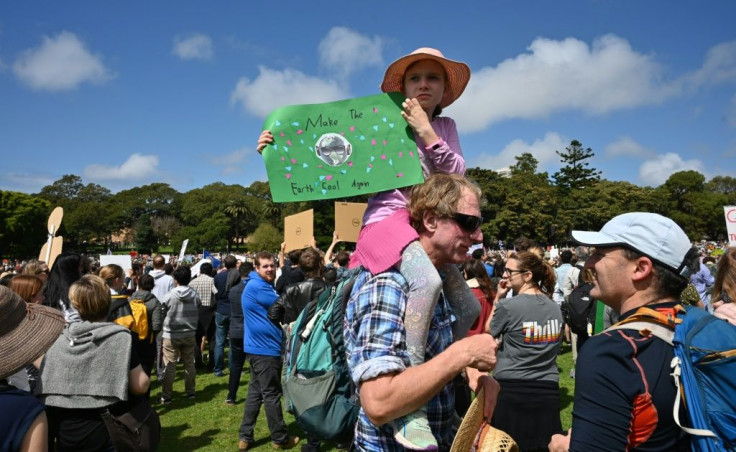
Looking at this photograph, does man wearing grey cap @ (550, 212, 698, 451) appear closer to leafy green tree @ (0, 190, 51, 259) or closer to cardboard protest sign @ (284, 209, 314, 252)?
cardboard protest sign @ (284, 209, 314, 252)

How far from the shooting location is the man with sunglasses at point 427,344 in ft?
5.37

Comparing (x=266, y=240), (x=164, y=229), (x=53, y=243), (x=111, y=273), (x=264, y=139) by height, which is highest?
(x=164, y=229)

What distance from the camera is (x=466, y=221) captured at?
6.56 ft

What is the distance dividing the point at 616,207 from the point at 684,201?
24250mm

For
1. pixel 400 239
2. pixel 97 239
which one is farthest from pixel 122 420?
pixel 97 239

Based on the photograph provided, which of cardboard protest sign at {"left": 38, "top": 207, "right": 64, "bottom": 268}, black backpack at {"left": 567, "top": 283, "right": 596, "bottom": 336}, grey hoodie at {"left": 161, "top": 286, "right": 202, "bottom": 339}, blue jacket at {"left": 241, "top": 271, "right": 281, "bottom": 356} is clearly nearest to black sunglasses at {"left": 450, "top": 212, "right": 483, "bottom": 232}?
blue jacket at {"left": 241, "top": 271, "right": 281, "bottom": 356}

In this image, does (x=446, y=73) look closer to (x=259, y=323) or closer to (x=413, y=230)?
(x=413, y=230)

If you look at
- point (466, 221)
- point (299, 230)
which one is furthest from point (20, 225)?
point (466, 221)

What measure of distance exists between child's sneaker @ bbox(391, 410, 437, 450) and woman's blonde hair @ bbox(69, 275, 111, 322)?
3264 millimetres

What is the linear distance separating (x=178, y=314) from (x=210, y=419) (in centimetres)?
198

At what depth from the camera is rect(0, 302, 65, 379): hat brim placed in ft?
6.76

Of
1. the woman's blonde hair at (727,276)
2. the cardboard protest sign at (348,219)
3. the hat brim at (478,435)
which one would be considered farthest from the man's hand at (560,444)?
the cardboard protest sign at (348,219)

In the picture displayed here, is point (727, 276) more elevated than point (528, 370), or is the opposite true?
point (727, 276)

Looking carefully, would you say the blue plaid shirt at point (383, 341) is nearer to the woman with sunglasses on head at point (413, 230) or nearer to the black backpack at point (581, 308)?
the woman with sunglasses on head at point (413, 230)
